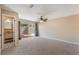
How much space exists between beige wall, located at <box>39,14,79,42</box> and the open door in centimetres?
402

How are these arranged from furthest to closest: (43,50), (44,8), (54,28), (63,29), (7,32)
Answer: (54,28) < (63,29) < (7,32) < (44,8) < (43,50)

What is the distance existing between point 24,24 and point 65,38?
15.0 feet

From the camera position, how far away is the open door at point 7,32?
4.86 m

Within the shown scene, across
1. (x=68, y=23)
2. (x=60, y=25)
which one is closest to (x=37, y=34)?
(x=60, y=25)

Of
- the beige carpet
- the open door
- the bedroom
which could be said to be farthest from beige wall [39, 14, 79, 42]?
the open door

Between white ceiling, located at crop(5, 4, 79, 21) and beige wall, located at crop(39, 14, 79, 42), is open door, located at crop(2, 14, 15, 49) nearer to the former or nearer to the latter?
white ceiling, located at crop(5, 4, 79, 21)

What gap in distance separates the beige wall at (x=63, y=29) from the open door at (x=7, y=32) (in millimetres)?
4021

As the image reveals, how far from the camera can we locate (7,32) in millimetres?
5250

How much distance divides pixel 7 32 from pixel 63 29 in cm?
439

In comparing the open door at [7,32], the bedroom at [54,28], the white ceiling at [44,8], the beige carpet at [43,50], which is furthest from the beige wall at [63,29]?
the open door at [7,32]

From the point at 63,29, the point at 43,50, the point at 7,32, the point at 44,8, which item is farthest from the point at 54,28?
the point at 7,32

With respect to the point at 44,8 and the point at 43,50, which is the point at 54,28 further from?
the point at 43,50

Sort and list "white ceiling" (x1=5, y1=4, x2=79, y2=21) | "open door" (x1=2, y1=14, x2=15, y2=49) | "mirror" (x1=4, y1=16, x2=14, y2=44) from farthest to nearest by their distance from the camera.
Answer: "mirror" (x1=4, y1=16, x2=14, y2=44)
"open door" (x1=2, y1=14, x2=15, y2=49)
"white ceiling" (x1=5, y1=4, x2=79, y2=21)

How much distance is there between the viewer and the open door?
4.86 m
